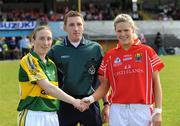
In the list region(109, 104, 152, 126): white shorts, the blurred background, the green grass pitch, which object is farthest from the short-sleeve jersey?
the blurred background

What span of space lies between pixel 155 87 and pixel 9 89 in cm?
1062

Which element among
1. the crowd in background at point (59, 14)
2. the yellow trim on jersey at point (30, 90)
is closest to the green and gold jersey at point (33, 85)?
the yellow trim on jersey at point (30, 90)

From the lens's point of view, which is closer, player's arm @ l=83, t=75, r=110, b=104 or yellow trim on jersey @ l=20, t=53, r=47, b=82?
yellow trim on jersey @ l=20, t=53, r=47, b=82

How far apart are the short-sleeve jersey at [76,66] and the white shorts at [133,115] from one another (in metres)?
0.77

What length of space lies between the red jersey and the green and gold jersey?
714mm

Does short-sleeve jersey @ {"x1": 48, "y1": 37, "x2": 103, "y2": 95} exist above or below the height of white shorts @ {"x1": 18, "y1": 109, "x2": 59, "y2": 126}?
above

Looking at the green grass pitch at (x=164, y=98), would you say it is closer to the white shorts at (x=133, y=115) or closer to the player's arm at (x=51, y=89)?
the white shorts at (x=133, y=115)

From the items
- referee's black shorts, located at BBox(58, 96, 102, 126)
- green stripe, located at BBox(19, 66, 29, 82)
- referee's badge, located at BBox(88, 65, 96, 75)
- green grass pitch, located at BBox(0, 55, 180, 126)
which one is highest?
green stripe, located at BBox(19, 66, 29, 82)

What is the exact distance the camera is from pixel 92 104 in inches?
217

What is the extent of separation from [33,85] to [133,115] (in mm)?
1033

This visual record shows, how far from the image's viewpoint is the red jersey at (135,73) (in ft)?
15.4

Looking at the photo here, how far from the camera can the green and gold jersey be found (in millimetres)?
4723

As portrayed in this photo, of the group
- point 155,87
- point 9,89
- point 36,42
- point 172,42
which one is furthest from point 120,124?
point 172,42

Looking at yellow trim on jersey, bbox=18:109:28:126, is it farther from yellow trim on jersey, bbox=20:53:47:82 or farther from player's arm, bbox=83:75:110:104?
player's arm, bbox=83:75:110:104
